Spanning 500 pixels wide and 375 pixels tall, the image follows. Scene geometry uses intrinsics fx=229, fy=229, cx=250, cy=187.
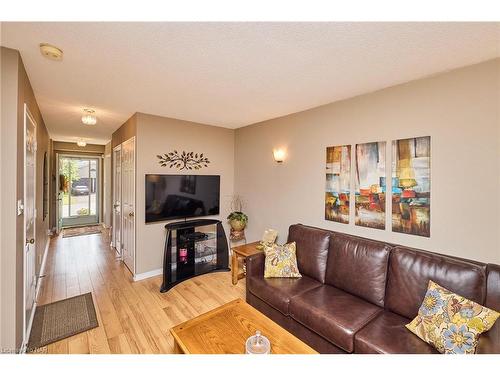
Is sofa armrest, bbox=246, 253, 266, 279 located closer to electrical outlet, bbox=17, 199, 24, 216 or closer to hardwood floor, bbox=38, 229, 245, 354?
hardwood floor, bbox=38, 229, 245, 354

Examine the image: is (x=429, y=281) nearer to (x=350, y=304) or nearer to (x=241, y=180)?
(x=350, y=304)

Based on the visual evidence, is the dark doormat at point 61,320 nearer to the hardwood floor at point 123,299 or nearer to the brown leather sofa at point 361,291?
the hardwood floor at point 123,299

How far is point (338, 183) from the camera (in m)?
2.67

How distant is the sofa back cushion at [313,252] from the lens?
2.43 metres

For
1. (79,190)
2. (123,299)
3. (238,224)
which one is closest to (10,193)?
(123,299)

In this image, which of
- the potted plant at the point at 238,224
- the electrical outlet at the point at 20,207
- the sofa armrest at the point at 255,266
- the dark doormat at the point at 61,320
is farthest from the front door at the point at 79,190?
the sofa armrest at the point at 255,266

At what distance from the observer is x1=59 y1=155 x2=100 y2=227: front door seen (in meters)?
6.52

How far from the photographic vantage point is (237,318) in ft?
5.57

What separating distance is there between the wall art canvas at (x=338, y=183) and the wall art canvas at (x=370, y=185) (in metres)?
0.11

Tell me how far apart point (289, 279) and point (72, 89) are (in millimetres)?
3005

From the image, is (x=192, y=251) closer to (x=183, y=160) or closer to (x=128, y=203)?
(x=128, y=203)

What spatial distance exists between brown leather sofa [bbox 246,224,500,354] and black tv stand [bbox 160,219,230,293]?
4.10 ft

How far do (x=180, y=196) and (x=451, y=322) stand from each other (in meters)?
3.23
